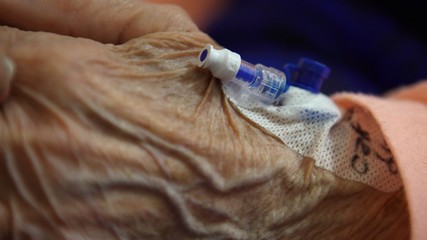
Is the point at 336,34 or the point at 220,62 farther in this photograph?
the point at 336,34

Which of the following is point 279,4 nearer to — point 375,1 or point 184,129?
point 375,1

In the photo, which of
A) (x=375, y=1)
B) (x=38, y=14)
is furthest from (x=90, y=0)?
(x=375, y=1)

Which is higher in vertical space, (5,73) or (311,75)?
(311,75)

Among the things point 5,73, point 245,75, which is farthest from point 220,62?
point 5,73

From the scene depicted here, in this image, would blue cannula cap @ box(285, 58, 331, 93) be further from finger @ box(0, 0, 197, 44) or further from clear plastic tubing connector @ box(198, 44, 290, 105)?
finger @ box(0, 0, 197, 44)

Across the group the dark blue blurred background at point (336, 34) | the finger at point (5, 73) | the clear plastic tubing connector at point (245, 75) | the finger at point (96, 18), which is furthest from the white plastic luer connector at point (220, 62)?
the dark blue blurred background at point (336, 34)

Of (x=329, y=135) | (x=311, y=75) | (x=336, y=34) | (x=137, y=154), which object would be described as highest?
(x=336, y=34)

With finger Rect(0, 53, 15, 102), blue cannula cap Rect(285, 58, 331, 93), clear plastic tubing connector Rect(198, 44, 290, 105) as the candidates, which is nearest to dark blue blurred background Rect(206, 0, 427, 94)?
blue cannula cap Rect(285, 58, 331, 93)

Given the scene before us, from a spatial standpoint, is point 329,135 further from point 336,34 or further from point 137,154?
point 336,34

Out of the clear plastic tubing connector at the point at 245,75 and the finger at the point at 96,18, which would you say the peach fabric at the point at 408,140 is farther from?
the finger at the point at 96,18
